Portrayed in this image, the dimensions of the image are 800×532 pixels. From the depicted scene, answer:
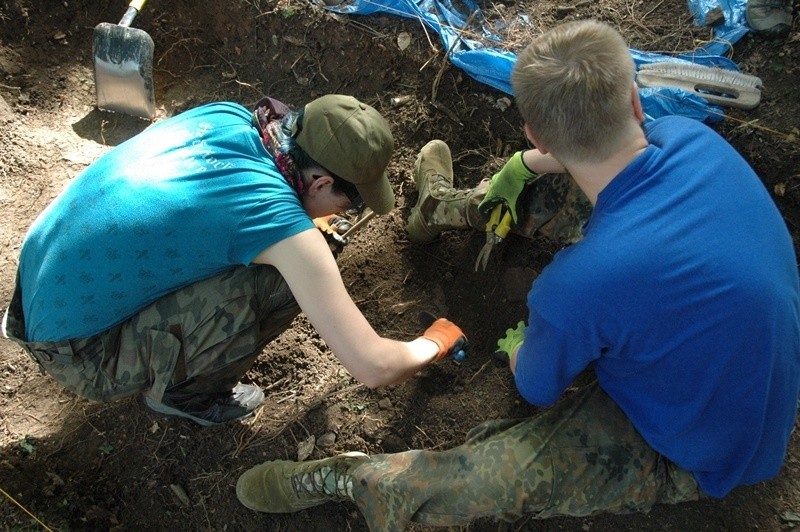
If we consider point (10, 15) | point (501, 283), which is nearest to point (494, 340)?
point (501, 283)

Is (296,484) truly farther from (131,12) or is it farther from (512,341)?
(131,12)

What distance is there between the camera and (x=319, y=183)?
69.1 inches

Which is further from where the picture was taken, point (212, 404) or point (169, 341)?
point (212, 404)

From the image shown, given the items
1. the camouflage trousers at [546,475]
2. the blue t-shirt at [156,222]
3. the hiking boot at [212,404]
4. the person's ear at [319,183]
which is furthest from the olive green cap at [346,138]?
the hiking boot at [212,404]

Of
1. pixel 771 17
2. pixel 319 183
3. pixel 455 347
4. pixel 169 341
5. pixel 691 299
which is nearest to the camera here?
pixel 691 299

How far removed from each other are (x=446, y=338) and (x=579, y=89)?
105 centimetres

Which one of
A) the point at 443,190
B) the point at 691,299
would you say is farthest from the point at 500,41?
the point at 691,299

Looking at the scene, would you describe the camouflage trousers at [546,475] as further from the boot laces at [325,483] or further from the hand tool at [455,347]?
the hand tool at [455,347]

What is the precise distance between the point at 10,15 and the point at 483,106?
8.45 feet

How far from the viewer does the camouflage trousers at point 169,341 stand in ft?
6.14

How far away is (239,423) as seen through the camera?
91.2 inches

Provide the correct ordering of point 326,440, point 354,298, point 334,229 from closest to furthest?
point 326,440 → point 354,298 → point 334,229

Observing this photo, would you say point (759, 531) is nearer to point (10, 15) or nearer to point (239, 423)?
point (239, 423)

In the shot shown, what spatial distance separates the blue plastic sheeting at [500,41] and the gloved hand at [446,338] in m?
1.15
